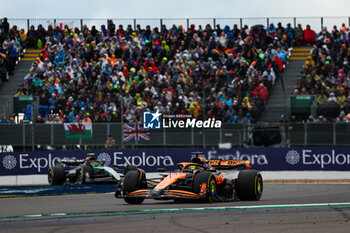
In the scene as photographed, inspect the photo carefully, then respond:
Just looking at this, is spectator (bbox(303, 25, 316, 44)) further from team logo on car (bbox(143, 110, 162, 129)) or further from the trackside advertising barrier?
team logo on car (bbox(143, 110, 162, 129))

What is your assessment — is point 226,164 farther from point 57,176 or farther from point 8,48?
point 8,48

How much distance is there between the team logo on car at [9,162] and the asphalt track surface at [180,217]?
10705mm

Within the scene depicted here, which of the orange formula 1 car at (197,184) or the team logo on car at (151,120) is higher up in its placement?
the team logo on car at (151,120)

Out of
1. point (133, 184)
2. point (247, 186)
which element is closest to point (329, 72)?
point (247, 186)

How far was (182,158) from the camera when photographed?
83.8 feet

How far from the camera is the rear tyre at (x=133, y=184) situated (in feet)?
45.9

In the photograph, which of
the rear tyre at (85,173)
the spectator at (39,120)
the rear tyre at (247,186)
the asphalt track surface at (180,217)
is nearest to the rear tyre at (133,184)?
the asphalt track surface at (180,217)

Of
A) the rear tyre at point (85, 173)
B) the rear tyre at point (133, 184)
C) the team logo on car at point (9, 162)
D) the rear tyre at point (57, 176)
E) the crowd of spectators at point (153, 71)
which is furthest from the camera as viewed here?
the crowd of spectators at point (153, 71)

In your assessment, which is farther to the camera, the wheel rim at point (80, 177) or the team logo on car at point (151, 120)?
the team logo on car at point (151, 120)

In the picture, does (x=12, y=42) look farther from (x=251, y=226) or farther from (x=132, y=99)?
(x=251, y=226)

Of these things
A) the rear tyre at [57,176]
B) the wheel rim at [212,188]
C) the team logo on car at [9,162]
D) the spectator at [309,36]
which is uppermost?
the spectator at [309,36]

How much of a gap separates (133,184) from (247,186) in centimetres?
257

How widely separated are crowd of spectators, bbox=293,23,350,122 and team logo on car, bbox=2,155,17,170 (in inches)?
444

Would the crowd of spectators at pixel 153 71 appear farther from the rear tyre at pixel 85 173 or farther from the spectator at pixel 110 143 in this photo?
the rear tyre at pixel 85 173
